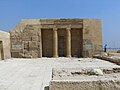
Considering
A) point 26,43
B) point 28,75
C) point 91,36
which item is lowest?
point 28,75

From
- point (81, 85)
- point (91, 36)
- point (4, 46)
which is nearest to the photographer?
point (81, 85)

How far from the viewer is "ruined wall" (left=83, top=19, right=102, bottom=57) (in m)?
23.6

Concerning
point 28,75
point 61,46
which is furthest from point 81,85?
point 61,46

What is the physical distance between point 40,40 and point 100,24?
631 centimetres

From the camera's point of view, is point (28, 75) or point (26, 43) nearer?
point (28, 75)

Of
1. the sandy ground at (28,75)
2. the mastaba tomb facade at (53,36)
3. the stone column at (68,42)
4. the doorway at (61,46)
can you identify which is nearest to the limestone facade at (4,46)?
the mastaba tomb facade at (53,36)

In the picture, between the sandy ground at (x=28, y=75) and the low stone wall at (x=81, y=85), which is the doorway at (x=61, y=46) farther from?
the low stone wall at (x=81, y=85)

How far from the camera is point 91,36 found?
2367cm

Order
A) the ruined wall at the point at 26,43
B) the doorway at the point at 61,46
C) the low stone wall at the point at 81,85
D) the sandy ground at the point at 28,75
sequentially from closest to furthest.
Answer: the low stone wall at the point at 81,85 < the sandy ground at the point at 28,75 < the ruined wall at the point at 26,43 < the doorway at the point at 61,46

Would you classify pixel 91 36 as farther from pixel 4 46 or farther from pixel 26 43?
pixel 4 46

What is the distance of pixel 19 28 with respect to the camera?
2372 cm

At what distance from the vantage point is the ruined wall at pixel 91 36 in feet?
77.5

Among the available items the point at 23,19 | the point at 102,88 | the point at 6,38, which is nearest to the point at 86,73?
the point at 102,88

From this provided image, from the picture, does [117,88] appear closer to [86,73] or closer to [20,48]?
[86,73]
